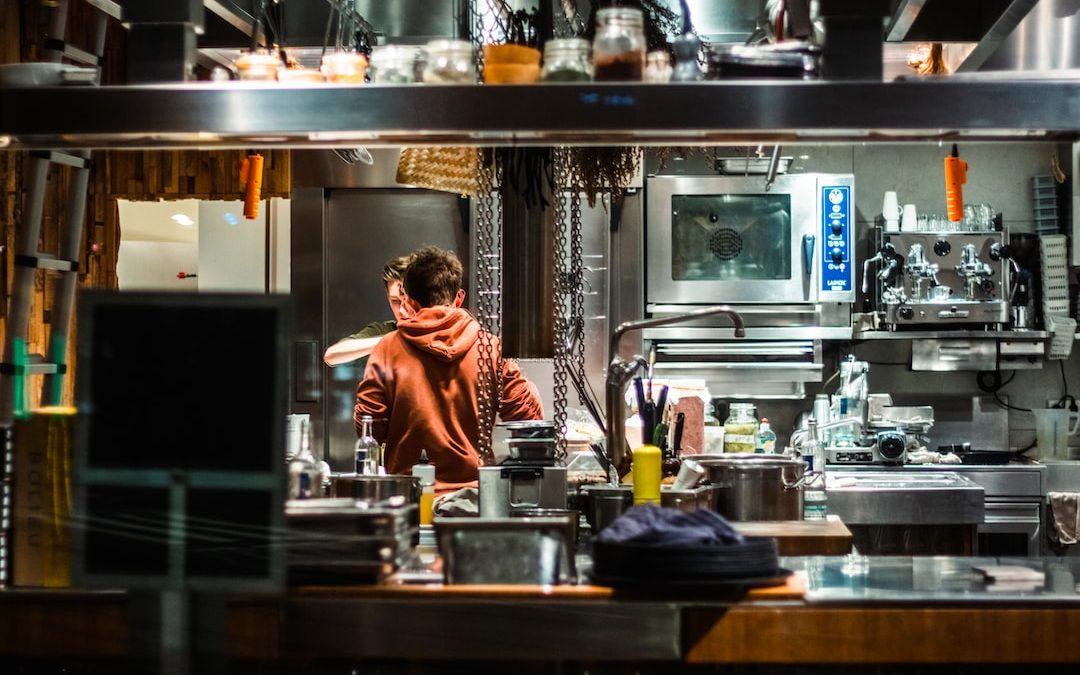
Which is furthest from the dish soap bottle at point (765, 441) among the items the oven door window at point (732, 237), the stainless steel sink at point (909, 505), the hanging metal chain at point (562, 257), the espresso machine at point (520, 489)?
the espresso machine at point (520, 489)

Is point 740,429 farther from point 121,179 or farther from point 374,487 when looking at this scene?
point 121,179

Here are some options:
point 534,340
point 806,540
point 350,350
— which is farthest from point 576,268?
point 350,350

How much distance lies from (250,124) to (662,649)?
57.4 inches

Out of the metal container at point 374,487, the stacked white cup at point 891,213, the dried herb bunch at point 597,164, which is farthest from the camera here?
the stacked white cup at point 891,213

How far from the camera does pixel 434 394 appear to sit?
15.8ft

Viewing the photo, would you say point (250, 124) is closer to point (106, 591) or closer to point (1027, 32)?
point (106, 591)


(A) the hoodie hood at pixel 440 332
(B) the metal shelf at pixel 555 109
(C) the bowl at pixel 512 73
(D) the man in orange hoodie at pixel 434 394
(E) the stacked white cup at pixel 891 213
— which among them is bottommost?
(D) the man in orange hoodie at pixel 434 394

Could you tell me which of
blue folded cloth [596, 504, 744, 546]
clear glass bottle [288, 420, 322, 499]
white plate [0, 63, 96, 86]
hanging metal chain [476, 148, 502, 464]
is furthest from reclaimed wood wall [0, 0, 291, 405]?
blue folded cloth [596, 504, 744, 546]

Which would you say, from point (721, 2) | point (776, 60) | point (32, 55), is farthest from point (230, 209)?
point (776, 60)

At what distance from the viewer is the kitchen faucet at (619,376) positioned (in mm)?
3801

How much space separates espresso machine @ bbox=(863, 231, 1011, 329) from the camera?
20.3ft

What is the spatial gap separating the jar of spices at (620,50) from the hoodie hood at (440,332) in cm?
217

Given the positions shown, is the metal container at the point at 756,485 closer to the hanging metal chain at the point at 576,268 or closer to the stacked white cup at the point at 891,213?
the hanging metal chain at the point at 576,268

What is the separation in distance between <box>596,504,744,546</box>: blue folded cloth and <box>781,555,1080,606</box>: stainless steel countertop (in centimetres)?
23
